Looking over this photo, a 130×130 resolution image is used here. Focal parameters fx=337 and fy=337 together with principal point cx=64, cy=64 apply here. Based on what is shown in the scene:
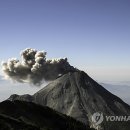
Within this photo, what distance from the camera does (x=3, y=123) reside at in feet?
366

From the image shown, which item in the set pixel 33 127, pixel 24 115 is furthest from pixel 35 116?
pixel 33 127

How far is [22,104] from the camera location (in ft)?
474

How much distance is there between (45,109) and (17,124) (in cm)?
3129

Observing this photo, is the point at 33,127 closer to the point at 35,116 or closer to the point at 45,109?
the point at 35,116

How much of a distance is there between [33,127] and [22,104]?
28.5 m

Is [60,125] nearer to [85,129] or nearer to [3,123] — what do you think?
[85,129]

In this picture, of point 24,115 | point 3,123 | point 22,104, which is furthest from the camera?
point 22,104

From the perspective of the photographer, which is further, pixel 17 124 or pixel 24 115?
pixel 24 115

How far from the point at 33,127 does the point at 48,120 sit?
19.1 meters

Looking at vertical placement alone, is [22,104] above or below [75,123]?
above

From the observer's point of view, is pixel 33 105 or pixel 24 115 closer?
pixel 24 115

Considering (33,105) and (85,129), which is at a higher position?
(33,105)

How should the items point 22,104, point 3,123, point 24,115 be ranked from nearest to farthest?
point 3,123
point 24,115
point 22,104

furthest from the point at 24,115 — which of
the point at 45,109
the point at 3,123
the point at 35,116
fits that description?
the point at 3,123
